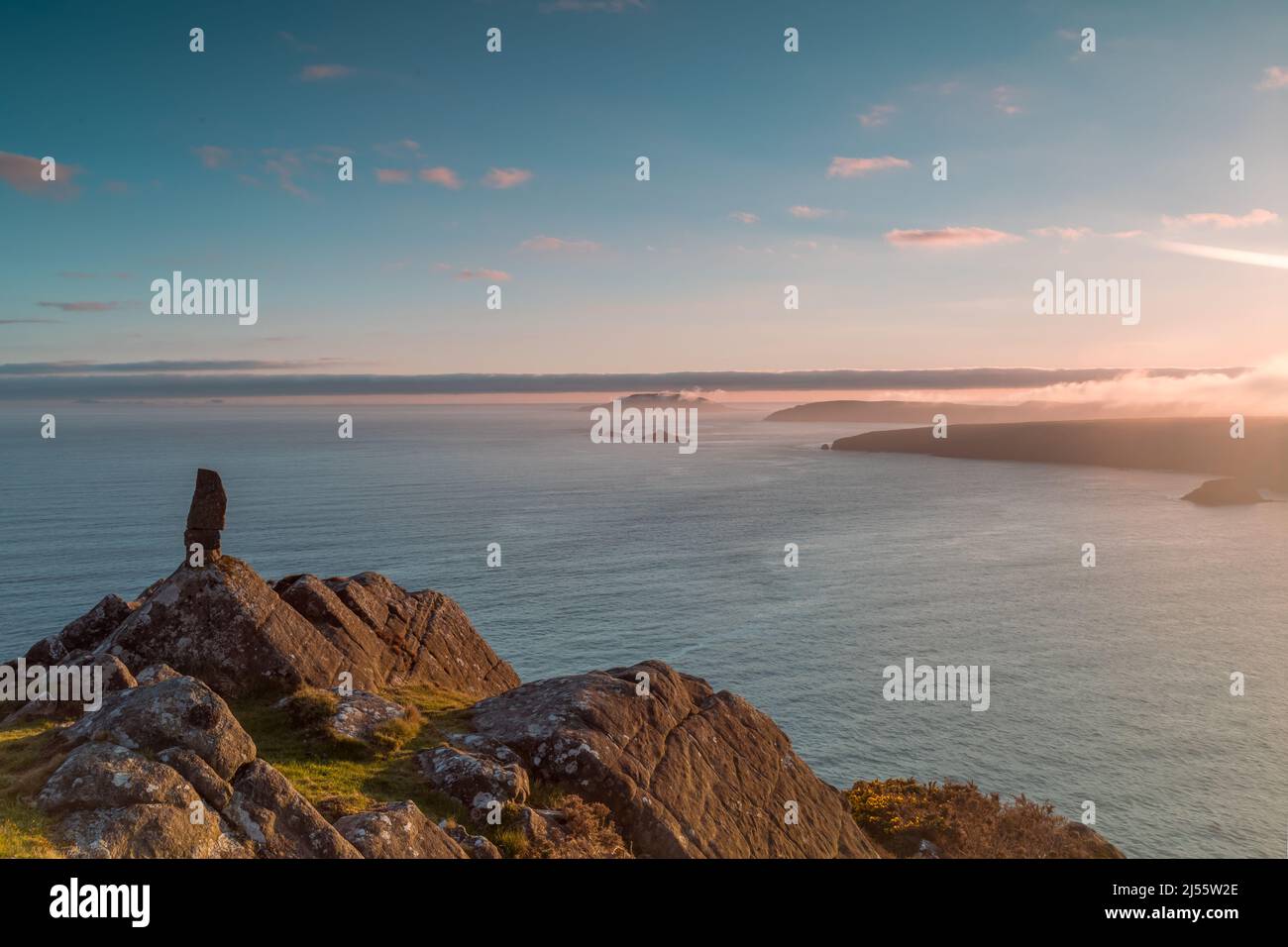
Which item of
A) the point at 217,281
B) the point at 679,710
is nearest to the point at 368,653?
the point at 679,710

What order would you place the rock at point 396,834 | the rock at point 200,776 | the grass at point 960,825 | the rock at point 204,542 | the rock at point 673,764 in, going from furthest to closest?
the grass at point 960,825
the rock at point 204,542
the rock at point 673,764
the rock at point 396,834
the rock at point 200,776

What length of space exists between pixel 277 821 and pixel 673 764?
12492 millimetres

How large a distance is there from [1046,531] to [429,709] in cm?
16865

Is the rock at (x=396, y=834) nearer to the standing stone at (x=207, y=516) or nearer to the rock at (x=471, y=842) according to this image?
the rock at (x=471, y=842)

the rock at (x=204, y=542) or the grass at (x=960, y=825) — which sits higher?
the rock at (x=204, y=542)

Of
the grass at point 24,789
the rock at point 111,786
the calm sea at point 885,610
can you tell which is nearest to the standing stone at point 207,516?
the grass at point 24,789

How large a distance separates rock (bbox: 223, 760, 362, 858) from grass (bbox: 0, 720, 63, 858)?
288cm

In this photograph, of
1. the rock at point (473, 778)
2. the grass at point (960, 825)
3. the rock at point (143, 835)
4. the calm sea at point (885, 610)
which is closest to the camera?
the rock at point (143, 835)

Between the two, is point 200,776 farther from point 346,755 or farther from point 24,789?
point 346,755

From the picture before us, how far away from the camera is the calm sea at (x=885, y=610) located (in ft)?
216

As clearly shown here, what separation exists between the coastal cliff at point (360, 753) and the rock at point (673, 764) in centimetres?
7

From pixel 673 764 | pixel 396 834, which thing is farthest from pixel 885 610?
pixel 396 834

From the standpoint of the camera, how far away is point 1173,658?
90.9 metres

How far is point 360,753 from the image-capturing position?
21844 millimetres
